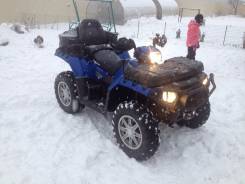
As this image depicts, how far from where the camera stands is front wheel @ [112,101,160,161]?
14.6 ft

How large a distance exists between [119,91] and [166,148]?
3.96ft

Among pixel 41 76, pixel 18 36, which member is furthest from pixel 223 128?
pixel 18 36

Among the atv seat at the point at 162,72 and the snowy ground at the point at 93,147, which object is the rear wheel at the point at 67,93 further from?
the atv seat at the point at 162,72

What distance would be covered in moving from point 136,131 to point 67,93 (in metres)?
2.11

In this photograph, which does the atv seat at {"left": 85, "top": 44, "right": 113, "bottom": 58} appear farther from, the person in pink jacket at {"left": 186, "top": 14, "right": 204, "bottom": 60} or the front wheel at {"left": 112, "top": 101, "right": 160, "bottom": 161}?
the person in pink jacket at {"left": 186, "top": 14, "right": 204, "bottom": 60}

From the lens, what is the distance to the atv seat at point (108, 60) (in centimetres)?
514

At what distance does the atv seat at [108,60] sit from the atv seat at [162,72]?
47 centimetres

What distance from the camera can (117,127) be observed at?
16.1 feet

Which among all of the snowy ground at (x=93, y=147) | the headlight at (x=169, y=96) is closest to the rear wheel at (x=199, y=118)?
the snowy ground at (x=93, y=147)

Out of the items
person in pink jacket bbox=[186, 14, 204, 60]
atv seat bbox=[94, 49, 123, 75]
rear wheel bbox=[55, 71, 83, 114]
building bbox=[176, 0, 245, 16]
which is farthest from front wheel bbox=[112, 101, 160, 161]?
building bbox=[176, 0, 245, 16]

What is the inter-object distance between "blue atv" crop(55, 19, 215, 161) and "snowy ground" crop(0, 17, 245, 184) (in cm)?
31

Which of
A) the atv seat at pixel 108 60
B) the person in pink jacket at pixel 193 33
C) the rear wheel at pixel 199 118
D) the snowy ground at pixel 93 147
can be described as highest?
the atv seat at pixel 108 60

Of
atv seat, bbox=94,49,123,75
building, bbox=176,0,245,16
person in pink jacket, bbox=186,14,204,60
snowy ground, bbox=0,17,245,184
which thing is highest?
atv seat, bbox=94,49,123,75

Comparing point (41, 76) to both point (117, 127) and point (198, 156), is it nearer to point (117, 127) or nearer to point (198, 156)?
point (117, 127)
